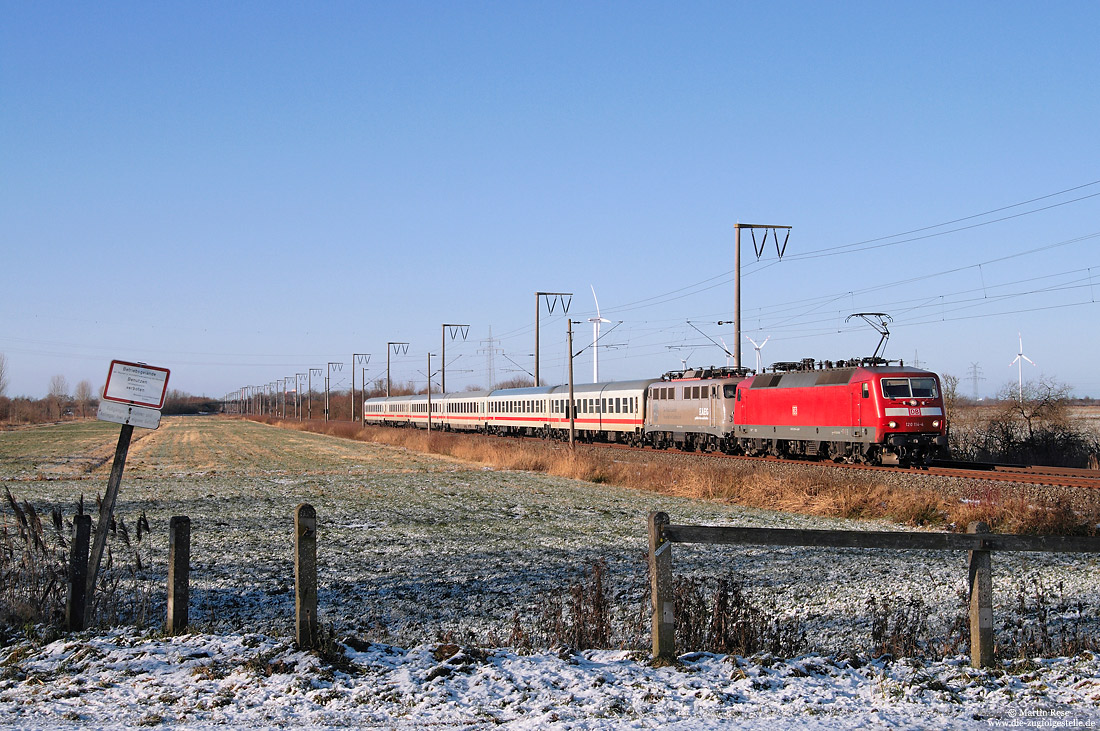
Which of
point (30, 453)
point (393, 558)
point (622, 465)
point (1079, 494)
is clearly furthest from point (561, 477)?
point (30, 453)

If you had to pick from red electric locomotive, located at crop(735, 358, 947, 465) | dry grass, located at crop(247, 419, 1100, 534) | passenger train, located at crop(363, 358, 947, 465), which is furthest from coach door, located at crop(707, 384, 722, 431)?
dry grass, located at crop(247, 419, 1100, 534)

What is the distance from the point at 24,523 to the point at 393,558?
5159 mm

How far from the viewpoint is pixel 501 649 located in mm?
7160

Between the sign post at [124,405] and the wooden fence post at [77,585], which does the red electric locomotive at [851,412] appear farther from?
the wooden fence post at [77,585]

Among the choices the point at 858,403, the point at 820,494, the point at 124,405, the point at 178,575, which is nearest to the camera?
the point at 178,575

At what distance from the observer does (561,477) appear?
31.1 meters

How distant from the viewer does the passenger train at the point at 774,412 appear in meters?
26.8

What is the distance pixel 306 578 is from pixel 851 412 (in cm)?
2395

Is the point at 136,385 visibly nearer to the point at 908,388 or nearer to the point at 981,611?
the point at 981,611

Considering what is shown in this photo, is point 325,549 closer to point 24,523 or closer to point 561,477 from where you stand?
point 24,523

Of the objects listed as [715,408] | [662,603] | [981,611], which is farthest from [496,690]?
[715,408]

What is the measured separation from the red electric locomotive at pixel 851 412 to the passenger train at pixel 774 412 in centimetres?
3

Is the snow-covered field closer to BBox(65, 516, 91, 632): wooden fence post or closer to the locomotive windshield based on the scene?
BBox(65, 516, 91, 632): wooden fence post

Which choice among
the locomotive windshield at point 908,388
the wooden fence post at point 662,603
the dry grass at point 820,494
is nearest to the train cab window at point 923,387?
the locomotive windshield at point 908,388
